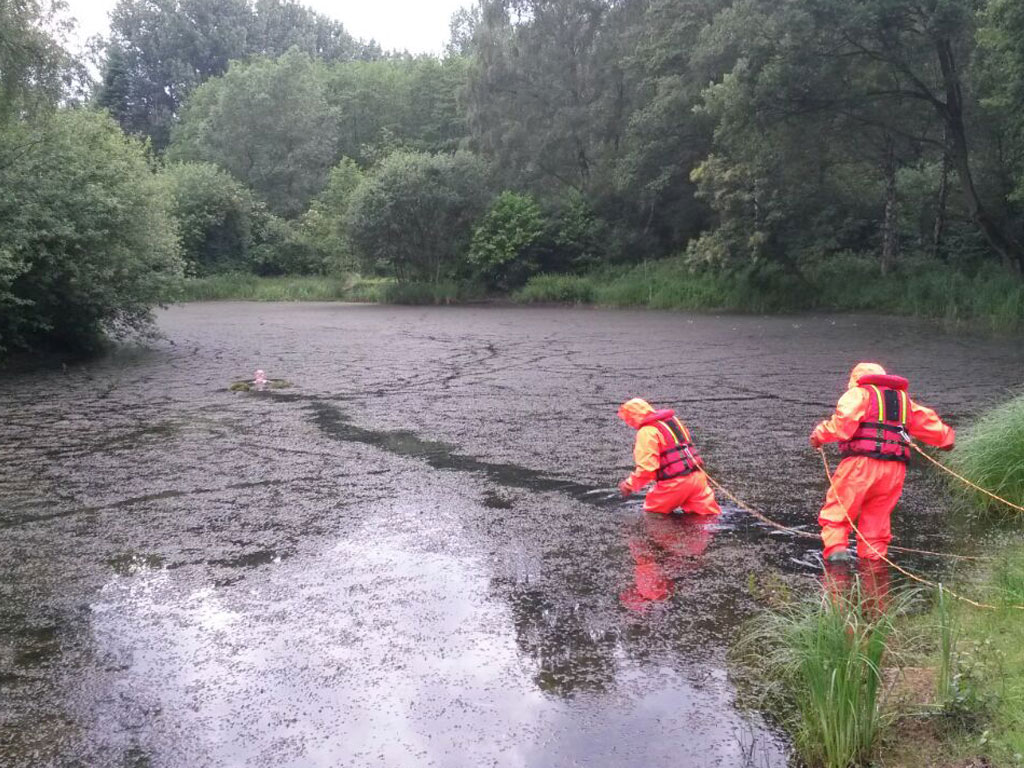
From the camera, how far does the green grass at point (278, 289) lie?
137 feet

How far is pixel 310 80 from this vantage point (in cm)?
6275

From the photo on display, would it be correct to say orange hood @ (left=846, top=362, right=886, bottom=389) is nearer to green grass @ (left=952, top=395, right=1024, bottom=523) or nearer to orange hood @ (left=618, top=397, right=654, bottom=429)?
orange hood @ (left=618, top=397, right=654, bottom=429)

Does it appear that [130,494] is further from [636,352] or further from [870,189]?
[870,189]

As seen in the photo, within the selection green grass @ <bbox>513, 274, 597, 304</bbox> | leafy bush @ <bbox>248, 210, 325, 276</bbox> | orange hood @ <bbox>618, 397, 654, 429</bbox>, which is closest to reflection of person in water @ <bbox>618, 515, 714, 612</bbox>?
orange hood @ <bbox>618, 397, 654, 429</bbox>

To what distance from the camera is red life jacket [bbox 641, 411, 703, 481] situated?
22.7ft

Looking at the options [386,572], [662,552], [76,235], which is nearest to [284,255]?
[76,235]

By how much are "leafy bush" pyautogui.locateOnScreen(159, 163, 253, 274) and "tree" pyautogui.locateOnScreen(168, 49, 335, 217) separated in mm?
11633

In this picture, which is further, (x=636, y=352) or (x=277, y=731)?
(x=636, y=352)

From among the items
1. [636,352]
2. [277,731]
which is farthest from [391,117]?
[277,731]

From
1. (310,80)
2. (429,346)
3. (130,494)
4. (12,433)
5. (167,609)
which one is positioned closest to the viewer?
(167,609)

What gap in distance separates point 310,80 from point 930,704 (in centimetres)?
6458

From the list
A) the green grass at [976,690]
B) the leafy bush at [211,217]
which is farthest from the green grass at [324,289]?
the green grass at [976,690]

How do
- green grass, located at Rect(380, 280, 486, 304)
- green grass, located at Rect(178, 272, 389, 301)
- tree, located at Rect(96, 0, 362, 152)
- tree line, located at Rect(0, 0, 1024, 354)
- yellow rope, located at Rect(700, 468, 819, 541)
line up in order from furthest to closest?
tree, located at Rect(96, 0, 362, 152) < green grass, located at Rect(178, 272, 389, 301) < green grass, located at Rect(380, 280, 486, 304) < tree line, located at Rect(0, 0, 1024, 354) < yellow rope, located at Rect(700, 468, 819, 541)

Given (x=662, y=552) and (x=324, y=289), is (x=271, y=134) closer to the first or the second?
(x=324, y=289)
